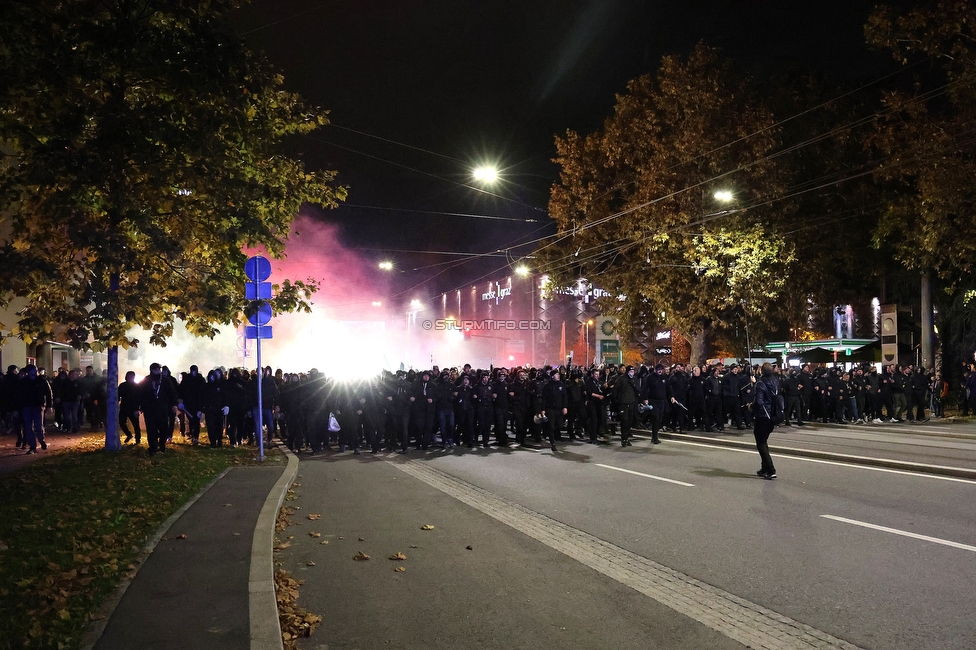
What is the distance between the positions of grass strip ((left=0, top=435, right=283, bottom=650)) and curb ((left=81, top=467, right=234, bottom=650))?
0.05 metres

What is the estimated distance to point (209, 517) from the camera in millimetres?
8711

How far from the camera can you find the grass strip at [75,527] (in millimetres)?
5246

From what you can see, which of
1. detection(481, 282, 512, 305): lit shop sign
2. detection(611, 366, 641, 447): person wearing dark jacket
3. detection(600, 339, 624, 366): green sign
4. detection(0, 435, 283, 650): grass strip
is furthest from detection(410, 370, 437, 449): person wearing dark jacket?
detection(481, 282, 512, 305): lit shop sign

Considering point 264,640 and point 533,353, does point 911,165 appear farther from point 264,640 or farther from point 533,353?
point 533,353

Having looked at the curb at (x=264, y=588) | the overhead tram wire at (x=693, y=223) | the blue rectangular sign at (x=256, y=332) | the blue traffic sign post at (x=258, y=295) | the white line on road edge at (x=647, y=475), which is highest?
the overhead tram wire at (x=693, y=223)

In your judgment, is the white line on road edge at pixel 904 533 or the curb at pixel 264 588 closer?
the curb at pixel 264 588

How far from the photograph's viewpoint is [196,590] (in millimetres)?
5863

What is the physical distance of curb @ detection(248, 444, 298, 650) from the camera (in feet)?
16.0

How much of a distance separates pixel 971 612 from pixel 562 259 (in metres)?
27.9

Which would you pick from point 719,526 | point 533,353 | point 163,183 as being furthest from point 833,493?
point 533,353

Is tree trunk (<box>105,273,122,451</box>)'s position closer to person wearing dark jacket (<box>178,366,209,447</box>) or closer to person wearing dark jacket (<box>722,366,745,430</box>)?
person wearing dark jacket (<box>178,366,209,447</box>)

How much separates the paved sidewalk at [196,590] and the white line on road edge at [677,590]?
9.36 feet

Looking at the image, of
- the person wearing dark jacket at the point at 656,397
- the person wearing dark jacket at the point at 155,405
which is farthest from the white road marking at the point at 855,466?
the person wearing dark jacket at the point at 155,405

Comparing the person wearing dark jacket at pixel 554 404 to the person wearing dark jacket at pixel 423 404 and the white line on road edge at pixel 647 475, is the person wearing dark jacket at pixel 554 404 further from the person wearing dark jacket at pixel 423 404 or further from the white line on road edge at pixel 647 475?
the white line on road edge at pixel 647 475
